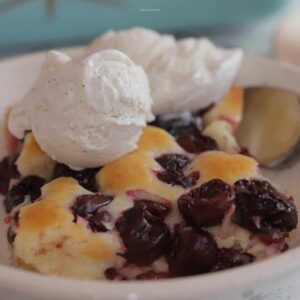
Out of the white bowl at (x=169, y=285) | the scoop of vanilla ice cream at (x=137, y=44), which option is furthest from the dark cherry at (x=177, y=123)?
the white bowl at (x=169, y=285)

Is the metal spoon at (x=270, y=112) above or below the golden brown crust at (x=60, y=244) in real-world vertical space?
below

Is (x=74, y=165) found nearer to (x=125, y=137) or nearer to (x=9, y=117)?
(x=125, y=137)

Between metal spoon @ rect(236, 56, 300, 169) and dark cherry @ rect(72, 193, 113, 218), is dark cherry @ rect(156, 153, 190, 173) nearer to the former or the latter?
dark cherry @ rect(72, 193, 113, 218)

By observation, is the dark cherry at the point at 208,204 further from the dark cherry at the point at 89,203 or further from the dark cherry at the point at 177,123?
the dark cherry at the point at 177,123

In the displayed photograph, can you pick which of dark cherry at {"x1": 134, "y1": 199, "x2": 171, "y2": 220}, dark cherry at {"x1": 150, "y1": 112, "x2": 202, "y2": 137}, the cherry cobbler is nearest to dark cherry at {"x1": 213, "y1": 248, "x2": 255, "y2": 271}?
the cherry cobbler

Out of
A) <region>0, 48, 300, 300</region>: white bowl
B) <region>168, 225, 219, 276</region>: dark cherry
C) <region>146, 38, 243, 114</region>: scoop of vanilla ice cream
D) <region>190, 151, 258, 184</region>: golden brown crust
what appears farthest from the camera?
<region>146, 38, 243, 114</region>: scoop of vanilla ice cream

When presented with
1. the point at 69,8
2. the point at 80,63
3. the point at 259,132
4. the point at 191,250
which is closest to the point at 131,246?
the point at 191,250
